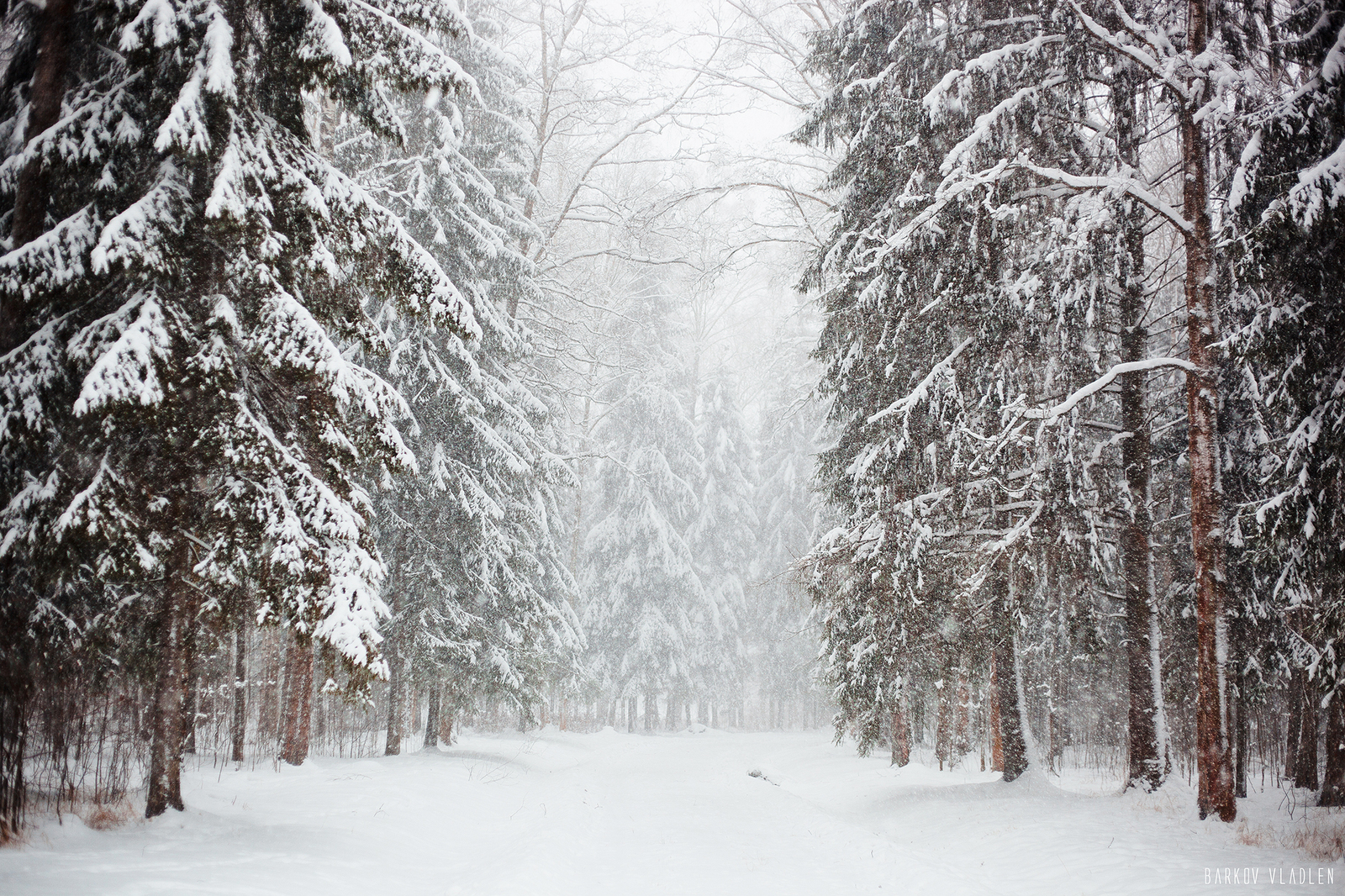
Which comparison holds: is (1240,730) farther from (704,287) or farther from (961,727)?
(704,287)

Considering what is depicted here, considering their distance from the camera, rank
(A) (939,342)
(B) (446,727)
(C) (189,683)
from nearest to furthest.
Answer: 1. (C) (189,683)
2. (A) (939,342)
3. (B) (446,727)

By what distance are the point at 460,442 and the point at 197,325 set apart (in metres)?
7.25

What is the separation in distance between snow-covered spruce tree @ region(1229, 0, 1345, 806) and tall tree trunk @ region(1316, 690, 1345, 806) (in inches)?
29.7

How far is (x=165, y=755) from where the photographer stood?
581 cm

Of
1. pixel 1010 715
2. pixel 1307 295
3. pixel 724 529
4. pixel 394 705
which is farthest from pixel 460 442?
pixel 724 529

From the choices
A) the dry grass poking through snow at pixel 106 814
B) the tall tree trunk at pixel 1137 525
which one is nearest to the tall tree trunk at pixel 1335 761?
the tall tree trunk at pixel 1137 525

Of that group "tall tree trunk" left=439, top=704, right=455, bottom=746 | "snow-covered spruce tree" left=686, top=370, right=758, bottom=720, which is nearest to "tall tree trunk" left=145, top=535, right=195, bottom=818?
"tall tree trunk" left=439, top=704, right=455, bottom=746

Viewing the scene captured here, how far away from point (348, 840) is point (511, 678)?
6486mm

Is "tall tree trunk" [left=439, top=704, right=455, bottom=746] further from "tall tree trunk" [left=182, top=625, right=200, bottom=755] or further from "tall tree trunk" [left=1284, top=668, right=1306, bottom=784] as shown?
"tall tree trunk" [left=1284, top=668, right=1306, bottom=784]

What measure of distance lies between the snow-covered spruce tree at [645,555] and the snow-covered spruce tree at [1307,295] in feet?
66.9

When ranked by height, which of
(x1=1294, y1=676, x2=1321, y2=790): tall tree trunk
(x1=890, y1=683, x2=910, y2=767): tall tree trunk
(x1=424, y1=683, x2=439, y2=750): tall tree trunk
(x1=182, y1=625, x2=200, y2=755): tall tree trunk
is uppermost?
(x1=182, y1=625, x2=200, y2=755): tall tree trunk

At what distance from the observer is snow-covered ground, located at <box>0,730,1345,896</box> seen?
16.2ft

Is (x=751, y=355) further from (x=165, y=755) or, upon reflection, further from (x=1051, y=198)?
(x=165, y=755)

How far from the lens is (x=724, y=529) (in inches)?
1262
